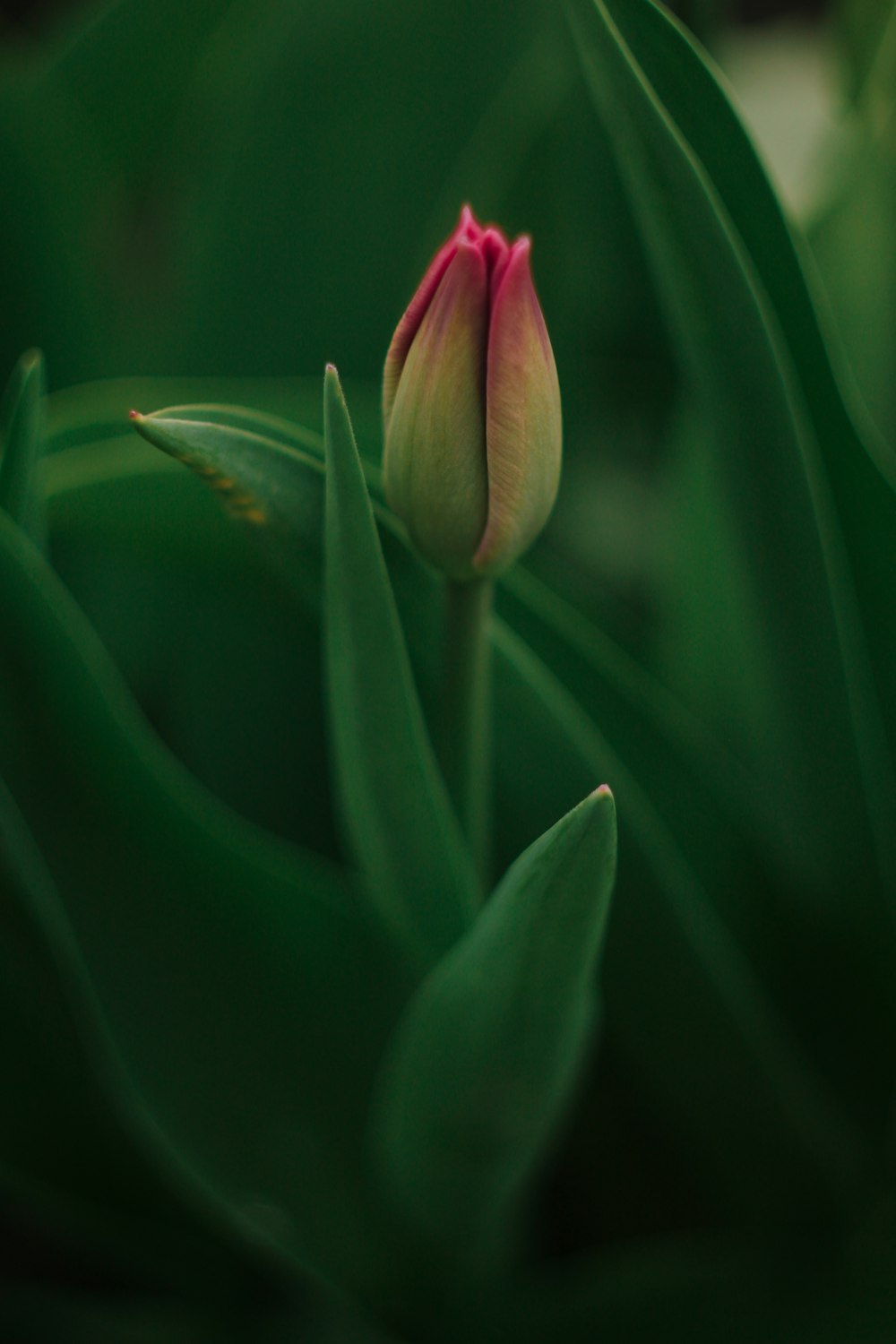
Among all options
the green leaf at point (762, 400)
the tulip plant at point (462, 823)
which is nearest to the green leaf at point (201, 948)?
the tulip plant at point (462, 823)

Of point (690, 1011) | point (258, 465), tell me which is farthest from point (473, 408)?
point (690, 1011)

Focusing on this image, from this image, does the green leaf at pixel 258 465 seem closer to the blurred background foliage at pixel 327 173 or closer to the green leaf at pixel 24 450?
the green leaf at pixel 24 450

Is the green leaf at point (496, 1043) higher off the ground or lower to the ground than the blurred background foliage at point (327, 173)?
lower

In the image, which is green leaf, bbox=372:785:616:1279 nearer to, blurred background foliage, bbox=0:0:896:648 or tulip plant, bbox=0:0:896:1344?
tulip plant, bbox=0:0:896:1344

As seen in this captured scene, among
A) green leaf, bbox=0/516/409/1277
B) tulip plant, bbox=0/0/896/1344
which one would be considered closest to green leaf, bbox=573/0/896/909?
tulip plant, bbox=0/0/896/1344

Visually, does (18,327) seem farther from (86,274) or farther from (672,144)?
(672,144)

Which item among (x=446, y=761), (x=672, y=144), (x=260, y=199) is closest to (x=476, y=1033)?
(x=446, y=761)

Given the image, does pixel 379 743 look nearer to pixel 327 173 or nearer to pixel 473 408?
pixel 473 408
